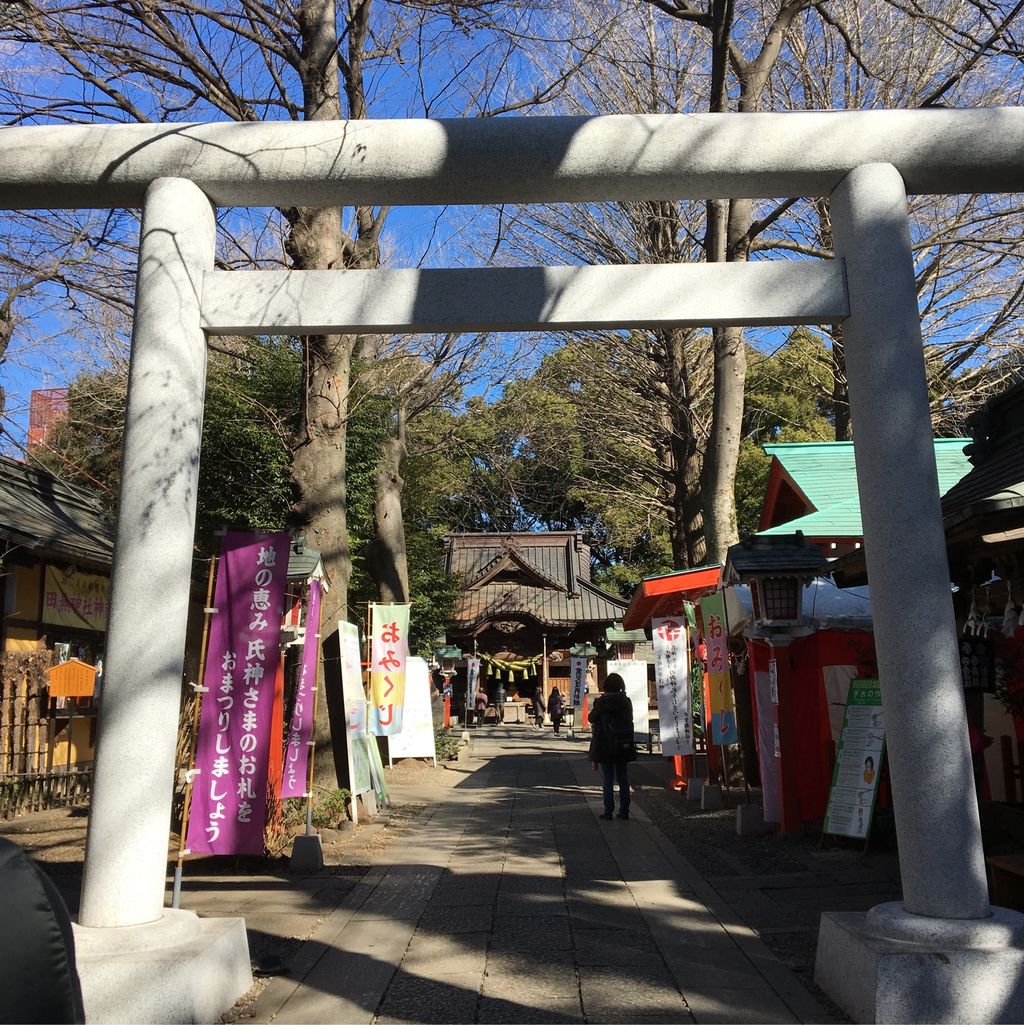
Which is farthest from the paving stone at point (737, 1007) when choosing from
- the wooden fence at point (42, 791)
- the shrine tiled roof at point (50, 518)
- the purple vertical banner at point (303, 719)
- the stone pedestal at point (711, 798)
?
the shrine tiled roof at point (50, 518)

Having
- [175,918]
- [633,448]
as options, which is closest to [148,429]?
Result: [175,918]

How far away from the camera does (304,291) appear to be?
5.11 m

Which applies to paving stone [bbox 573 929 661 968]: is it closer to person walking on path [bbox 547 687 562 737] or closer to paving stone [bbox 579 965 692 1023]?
paving stone [bbox 579 965 692 1023]

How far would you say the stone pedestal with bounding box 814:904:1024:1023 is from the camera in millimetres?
3943

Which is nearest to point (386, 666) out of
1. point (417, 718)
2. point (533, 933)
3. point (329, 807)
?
point (329, 807)

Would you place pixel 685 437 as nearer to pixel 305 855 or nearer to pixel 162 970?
pixel 305 855

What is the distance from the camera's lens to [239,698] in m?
6.58

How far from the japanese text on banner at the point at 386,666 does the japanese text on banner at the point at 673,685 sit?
11.6 ft

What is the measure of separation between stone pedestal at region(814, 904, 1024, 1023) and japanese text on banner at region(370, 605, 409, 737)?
29.9 feet

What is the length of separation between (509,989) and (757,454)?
25.7 meters

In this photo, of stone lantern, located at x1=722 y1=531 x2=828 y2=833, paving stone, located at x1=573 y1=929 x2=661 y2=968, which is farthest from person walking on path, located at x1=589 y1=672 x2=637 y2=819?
paving stone, located at x1=573 y1=929 x2=661 y2=968

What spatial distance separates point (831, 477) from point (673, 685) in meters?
4.30

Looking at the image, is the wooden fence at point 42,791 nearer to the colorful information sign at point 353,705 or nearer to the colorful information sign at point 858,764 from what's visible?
the colorful information sign at point 353,705

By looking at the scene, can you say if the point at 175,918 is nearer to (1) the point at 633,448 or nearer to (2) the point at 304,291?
(2) the point at 304,291
